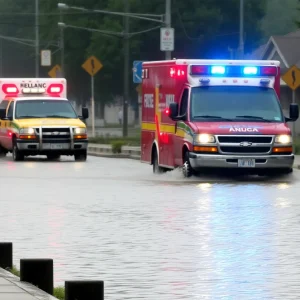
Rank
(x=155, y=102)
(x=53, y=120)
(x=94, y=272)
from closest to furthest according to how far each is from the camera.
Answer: (x=94, y=272), (x=155, y=102), (x=53, y=120)

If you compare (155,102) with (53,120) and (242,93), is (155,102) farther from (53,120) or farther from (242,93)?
(53,120)

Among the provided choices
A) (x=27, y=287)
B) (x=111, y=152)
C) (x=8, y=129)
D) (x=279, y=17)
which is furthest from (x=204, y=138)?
(x=279, y=17)

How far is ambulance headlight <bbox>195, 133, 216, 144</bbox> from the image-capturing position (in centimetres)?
2642

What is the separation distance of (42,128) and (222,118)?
1029cm

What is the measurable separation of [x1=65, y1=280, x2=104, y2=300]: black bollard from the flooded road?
1.61m

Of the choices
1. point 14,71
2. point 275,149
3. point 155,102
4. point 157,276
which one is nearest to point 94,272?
point 157,276

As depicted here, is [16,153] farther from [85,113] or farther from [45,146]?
[85,113]

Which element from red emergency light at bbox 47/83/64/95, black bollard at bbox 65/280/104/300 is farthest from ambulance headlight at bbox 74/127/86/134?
black bollard at bbox 65/280/104/300

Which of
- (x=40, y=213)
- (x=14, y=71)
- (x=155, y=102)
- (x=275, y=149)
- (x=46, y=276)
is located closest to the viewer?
(x=46, y=276)

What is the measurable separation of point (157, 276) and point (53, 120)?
81.6ft

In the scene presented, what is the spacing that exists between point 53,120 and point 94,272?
2451 centimetres

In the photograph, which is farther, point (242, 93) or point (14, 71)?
point (14, 71)

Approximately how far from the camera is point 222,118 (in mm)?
27172

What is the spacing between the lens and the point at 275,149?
1052 inches
